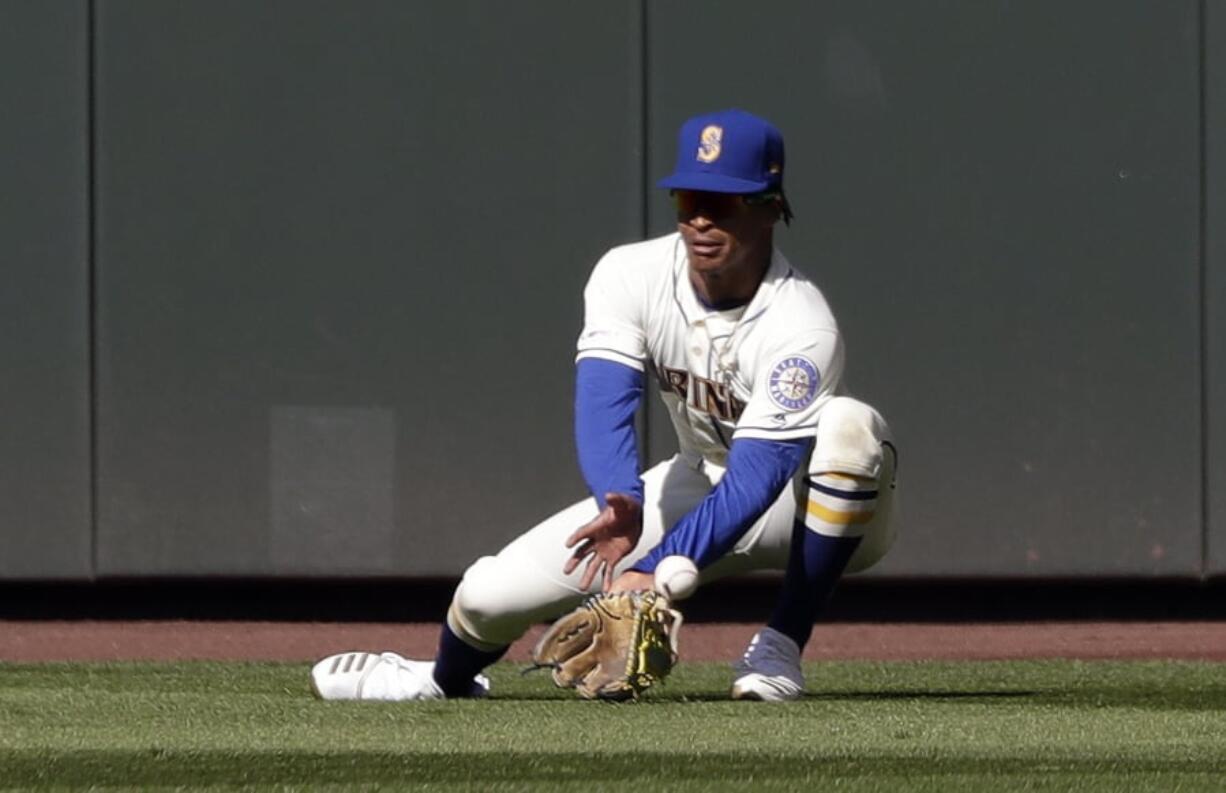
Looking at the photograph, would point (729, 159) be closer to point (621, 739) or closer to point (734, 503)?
point (734, 503)

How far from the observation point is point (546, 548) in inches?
199

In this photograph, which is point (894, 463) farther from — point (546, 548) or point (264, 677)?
point (264, 677)

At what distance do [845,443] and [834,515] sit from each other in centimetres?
15

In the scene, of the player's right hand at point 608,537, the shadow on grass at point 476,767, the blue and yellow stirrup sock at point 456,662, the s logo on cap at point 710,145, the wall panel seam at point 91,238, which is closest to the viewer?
the shadow on grass at point 476,767

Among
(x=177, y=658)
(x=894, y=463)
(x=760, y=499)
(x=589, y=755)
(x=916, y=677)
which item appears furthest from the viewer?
(x=177, y=658)

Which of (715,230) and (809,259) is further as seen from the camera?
(809,259)

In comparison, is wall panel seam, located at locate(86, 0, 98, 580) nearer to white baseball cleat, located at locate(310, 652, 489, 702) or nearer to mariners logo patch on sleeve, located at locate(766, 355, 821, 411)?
white baseball cleat, located at locate(310, 652, 489, 702)

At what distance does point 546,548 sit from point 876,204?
268cm

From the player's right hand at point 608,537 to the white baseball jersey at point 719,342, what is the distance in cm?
29

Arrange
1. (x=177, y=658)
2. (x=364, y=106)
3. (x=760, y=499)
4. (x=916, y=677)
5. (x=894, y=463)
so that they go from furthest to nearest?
(x=364, y=106) < (x=177, y=658) < (x=916, y=677) < (x=894, y=463) < (x=760, y=499)

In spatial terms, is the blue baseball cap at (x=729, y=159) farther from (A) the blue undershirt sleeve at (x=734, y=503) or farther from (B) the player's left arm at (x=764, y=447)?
(A) the blue undershirt sleeve at (x=734, y=503)

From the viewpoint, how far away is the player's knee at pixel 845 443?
194 inches

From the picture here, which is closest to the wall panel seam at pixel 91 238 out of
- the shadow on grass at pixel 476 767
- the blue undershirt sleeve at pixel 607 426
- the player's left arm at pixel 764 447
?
the blue undershirt sleeve at pixel 607 426

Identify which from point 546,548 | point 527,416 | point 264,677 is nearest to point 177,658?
point 264,677
